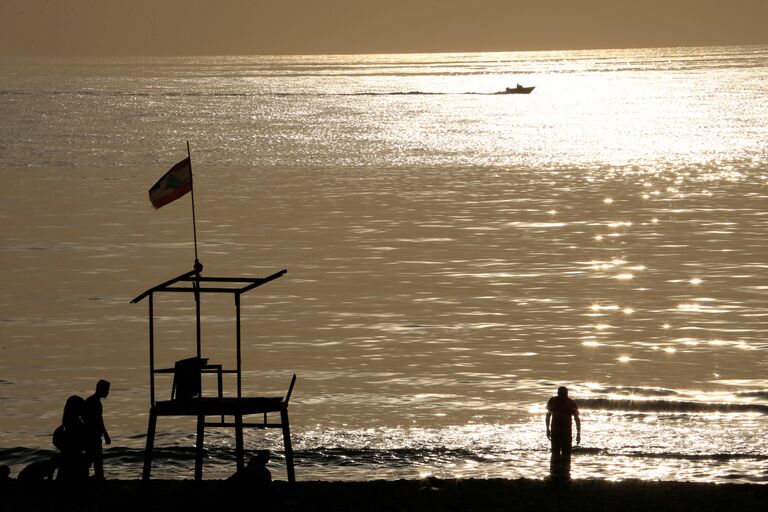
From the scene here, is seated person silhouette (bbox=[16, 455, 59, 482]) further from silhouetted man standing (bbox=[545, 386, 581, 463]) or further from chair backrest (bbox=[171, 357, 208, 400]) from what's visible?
silhouetted man standing (bbox=[545, 386, 581, 463])

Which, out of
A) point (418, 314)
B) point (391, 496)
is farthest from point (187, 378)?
point (418, 314)

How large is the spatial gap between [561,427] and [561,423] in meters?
0.12

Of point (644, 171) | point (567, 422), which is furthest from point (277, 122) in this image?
point (567, 422)

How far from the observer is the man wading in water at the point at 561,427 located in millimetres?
22062

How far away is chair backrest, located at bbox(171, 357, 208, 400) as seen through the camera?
65.7ft

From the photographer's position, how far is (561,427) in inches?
877

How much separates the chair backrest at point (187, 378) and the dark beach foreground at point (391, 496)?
4.64ft

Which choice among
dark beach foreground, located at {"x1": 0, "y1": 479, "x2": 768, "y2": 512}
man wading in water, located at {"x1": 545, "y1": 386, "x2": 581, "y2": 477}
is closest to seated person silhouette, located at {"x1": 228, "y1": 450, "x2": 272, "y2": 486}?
dark beach foreground, located at {"x1": 0, "y1": 479, "x2": 768, "y2": 512}

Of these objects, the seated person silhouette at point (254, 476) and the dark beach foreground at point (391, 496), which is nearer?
the seated person silhouette at point (254, 476)

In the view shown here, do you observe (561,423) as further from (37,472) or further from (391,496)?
(37,472)

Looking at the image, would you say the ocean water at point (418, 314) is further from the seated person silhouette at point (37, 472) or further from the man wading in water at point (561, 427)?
the seated person silhouette at point (37, 472)

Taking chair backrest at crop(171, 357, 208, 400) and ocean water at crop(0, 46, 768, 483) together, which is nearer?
chair backrest at crop(171, 357, 208, 400)

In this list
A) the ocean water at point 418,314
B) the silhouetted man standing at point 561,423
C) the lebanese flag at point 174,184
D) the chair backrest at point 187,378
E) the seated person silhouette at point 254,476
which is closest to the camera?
the seated person silhouette at point 254,476

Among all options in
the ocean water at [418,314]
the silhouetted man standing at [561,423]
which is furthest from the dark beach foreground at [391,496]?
the ocean water at [418,314]
